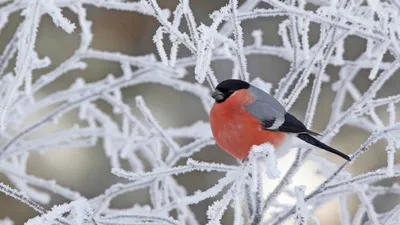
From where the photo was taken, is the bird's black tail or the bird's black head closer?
the bird's black tail

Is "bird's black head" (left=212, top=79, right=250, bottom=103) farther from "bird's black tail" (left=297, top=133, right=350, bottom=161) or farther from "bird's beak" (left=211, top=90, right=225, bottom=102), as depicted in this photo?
"bird's black tail" (left=297, top=133, right=350, bottom=161)

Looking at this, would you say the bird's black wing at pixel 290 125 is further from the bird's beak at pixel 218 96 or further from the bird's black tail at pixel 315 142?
the bird's beak at pixel 218 96

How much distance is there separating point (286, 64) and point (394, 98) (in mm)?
4721

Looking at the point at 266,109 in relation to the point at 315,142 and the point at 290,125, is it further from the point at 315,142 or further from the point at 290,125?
the point at 315,142

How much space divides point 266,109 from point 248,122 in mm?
73

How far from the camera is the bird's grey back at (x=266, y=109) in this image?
7.22ft

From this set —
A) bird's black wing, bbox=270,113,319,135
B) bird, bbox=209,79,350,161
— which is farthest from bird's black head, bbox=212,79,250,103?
bird's black wing, bbox=270,113,319,135

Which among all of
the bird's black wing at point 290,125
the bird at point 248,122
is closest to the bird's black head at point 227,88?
the bird at point 248,122

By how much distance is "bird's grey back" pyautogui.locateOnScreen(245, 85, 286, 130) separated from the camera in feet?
7.22

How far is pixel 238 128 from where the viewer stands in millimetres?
2230

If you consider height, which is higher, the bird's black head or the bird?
the bird's black head

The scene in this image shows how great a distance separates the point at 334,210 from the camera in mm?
6371

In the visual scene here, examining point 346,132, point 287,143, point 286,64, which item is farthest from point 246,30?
point 287,143

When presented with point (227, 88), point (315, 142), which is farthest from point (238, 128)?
point (315, 142)
